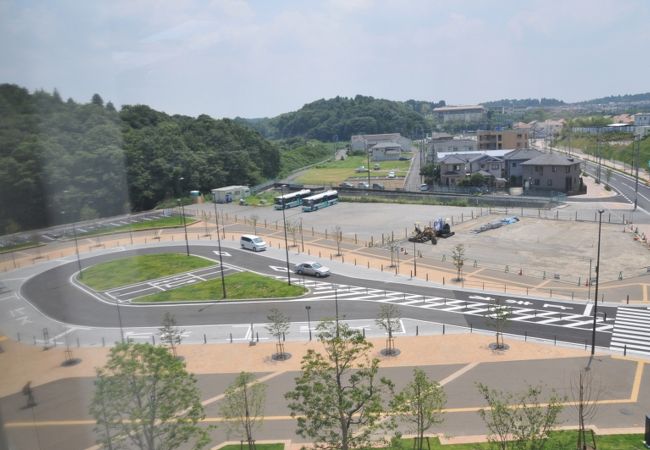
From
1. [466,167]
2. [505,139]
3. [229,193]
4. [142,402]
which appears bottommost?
[229,193]

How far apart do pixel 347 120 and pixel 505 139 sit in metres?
58.7

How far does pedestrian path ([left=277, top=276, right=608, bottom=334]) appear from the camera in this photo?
1806 cm

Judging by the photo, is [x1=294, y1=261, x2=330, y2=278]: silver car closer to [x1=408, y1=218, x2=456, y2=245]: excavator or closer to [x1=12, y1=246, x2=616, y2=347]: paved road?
[x1=12, y1=246, x2=616, y2=347]: paved road

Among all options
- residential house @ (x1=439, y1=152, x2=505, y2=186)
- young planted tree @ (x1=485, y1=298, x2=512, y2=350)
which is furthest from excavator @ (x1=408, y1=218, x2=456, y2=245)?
residential house @ (x1=439, y1=152, x2=505, y2=186)

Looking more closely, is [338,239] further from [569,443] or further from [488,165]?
[488,165]

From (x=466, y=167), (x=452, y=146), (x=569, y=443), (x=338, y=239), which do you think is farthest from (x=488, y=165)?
(x=569, y=443)

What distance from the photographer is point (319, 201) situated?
4609 cm

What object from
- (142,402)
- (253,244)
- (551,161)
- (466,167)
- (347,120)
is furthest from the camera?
(347,120)

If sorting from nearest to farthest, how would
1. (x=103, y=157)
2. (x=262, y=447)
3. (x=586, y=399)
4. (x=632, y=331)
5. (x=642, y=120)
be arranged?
(x=262, y=447)
(x=586, y=399)
(x=632, y=331)
(x=103, y=157)
(x=642, y=120)

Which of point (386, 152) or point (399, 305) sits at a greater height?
point (386, 152)

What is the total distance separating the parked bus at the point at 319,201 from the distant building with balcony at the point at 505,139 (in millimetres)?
33569

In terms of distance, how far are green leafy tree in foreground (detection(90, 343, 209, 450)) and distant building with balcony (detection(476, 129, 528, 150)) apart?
69720mm

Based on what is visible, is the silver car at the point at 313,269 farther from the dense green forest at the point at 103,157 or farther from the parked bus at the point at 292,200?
the parked bus at the point at 292,200

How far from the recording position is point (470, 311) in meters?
19.5
